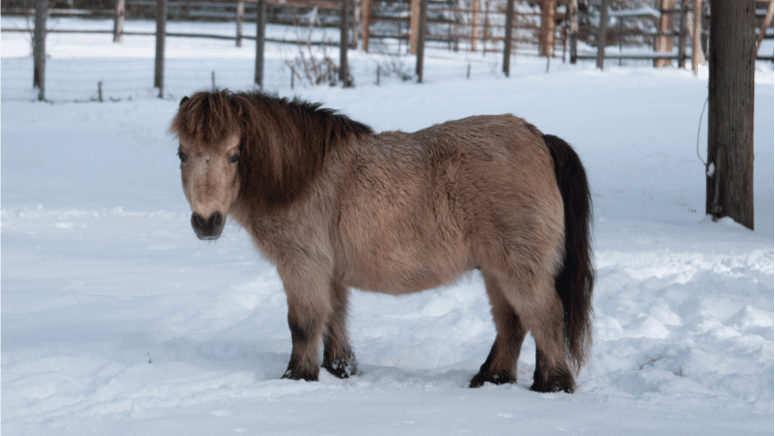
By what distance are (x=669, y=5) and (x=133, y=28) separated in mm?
18064

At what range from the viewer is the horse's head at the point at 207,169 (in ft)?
11.7

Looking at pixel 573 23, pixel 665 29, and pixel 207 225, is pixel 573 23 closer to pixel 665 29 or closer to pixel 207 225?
pixel 665 29

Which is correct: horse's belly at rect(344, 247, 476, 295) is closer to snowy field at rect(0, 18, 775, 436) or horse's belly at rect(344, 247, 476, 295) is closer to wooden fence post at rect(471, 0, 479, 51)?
snowy field at rect(0, 18, 775, 436)

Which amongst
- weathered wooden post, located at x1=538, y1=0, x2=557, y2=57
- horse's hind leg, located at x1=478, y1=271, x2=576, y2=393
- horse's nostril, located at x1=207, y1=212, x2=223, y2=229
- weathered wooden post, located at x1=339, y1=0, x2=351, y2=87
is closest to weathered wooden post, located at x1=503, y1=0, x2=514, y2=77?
weathered wooden post, located at x1=538, y1=0, x2=557, y2=57

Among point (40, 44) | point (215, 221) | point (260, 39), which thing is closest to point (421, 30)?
point (260, 39)

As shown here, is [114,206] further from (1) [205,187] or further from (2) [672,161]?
(2) [672,161]

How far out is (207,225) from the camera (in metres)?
3.56

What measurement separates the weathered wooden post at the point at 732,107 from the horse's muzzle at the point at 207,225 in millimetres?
6272

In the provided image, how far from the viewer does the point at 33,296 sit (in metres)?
5.29

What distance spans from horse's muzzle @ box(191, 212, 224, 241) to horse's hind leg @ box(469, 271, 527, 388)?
1.51 m

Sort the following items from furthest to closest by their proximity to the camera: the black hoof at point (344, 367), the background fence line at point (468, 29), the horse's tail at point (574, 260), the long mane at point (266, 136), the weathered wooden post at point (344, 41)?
the background fence line at point (468, 29), the weathered wooden post at point (344, 41), the black hoof at point (344, 367), the horse's tail at point (574, 260), the long mane at point (266, 136)

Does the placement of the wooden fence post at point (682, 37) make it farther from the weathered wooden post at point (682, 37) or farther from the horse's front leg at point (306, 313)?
the horse's front leg at point (306, 313)

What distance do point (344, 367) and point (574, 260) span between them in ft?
4.83

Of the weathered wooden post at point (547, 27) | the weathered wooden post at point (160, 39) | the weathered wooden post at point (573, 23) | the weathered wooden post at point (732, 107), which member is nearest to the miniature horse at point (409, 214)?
the weathered wooden post at point (732, 107)
